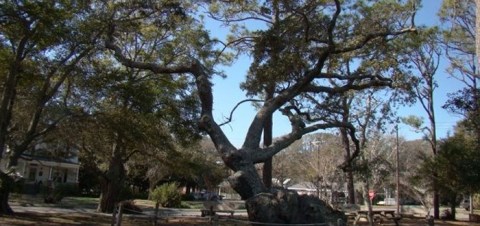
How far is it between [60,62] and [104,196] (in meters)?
9.76

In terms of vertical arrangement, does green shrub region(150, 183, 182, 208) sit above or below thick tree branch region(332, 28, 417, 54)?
below

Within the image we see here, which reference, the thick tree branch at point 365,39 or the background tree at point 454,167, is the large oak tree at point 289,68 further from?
the background tree at point 454,167

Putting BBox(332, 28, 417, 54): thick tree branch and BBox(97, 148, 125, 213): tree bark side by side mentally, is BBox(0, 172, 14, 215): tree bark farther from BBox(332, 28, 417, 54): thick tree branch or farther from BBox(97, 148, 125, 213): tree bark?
BBox(332, 28, 417, 54): thick tree branch

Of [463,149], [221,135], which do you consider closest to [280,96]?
[221,135]

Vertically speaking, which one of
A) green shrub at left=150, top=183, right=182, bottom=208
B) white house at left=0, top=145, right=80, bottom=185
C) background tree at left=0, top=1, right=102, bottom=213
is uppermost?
background tree at left=0, top=1, right=102, bottom=213

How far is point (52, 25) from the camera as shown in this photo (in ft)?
46.5

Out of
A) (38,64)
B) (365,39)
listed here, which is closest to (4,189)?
(38,64)

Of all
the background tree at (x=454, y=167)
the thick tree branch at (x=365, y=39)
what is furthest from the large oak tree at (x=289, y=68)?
A: the background tree at (x=454, y=167)

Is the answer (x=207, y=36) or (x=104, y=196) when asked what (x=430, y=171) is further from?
(x=104, y=196)

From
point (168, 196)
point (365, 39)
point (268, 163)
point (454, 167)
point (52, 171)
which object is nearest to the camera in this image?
point (365, 39)

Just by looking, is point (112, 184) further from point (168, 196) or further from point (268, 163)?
point (168, 196)

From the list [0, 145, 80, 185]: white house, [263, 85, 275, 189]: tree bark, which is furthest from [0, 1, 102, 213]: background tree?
[0, 145, 80, 185]: white house

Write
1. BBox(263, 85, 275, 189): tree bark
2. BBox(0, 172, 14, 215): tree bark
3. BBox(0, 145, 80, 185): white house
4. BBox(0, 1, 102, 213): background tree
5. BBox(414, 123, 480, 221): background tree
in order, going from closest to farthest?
BBox(0, 1, 102, 213): background tree, BBox(0, 172, 14, 215): tree bark, BBox(263, 85, 275, 189): tree bark, BBox(414, 123, 480, 221): background tree, BBox(0, 145, 80, 185): white house

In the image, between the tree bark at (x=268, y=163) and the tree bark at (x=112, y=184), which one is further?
the tree bark at (x=112, y=184)
